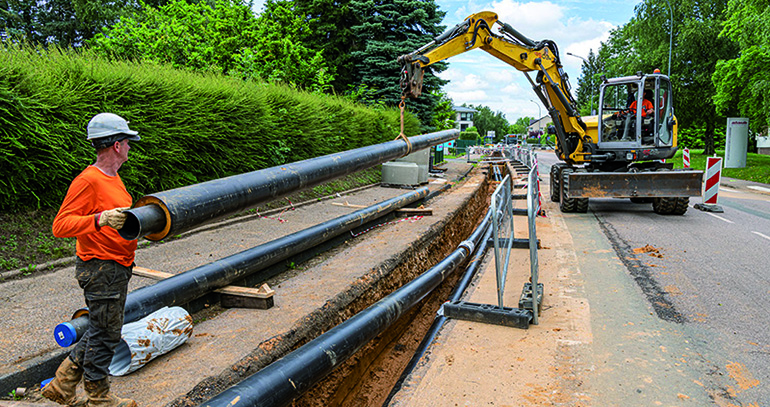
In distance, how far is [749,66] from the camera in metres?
21.7

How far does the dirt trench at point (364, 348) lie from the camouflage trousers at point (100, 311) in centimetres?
53

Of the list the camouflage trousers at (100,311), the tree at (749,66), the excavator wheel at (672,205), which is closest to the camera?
the camouflage trousers at (100,311)

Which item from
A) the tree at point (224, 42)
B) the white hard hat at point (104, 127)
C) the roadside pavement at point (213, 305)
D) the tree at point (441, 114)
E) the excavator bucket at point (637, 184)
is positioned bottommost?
the roadside pavement at point (213, 305)

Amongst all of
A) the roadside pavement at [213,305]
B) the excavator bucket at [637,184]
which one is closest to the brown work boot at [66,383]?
the roadside pavement at [213,305]

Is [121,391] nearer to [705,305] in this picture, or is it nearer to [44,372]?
[44,372]

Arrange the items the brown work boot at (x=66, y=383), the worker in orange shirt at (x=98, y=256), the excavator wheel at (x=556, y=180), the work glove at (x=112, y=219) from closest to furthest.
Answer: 1. the work glove at (x=112, y=219)
2. the worker in orange shirt at (x=98, y=256)
3. the brown work boot at (x=66, y=383)
4. the excavator wheel at (x=556, y=180)

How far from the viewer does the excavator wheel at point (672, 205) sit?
9.86 metres

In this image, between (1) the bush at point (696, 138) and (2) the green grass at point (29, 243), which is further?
(1) the bush at point (696, 138)

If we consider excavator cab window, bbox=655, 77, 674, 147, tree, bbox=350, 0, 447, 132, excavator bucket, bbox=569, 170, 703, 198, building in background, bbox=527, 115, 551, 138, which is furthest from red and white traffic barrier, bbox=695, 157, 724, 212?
building in background, bbox=527, 115, 551, 138

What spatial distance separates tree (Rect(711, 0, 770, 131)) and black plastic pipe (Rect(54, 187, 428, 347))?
21947 millimetres

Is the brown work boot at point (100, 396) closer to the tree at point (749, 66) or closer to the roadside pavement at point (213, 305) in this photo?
the roadside pavement at point (213, 305)

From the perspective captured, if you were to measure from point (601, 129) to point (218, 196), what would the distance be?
1024 centimetres

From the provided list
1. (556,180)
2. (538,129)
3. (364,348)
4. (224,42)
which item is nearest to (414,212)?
(556,180)

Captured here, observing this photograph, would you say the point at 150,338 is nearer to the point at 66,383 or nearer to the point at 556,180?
the point at 66,383
